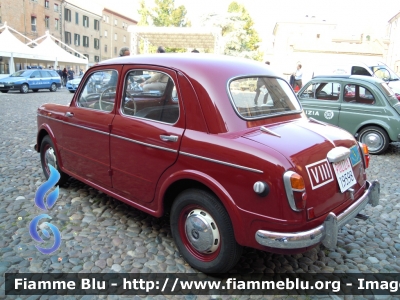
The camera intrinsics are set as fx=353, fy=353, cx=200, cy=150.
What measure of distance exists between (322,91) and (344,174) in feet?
19.8

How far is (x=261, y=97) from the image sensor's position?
11.5 ft

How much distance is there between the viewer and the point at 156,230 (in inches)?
152

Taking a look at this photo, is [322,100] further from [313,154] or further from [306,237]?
[306,237]

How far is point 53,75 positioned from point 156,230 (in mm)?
24173

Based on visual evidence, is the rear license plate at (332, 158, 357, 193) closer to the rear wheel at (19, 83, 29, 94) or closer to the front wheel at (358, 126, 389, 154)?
the front wheel at (358, 126, 389, 154)

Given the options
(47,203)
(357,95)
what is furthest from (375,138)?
(47,203)

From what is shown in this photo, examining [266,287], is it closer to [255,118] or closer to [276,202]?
[276,202]

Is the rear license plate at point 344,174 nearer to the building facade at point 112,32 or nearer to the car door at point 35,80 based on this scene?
the car door at point 35,80

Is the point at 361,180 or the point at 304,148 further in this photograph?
the point at 361,180

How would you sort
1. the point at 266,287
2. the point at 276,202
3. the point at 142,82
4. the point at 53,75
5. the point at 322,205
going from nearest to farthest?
the point at 276,202 → the point at 322,205 → the point at 266,287 → the point at 142,82 → the point at 53,75

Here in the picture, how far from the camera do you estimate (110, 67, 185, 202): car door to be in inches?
125

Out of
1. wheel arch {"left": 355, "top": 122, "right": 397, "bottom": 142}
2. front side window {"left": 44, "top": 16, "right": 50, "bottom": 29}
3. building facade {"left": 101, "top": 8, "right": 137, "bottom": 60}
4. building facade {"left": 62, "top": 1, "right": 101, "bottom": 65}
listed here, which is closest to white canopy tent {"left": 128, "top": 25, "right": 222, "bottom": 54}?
wheel arch {"left": 355, "top": 122, "right": 397, "bottom": 142}

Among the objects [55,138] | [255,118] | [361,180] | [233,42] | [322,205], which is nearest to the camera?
[322,205]

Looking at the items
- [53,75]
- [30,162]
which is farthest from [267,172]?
[53,75]
